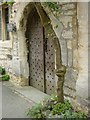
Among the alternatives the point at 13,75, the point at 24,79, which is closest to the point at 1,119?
the point at 24,79

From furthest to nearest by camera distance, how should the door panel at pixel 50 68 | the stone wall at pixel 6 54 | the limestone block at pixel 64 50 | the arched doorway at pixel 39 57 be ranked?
the stone wall at pixel 6 54 < the arched doorway at pixel 39 57 < the door panel at pixel 50 68 < the limestone block at pixel 64 50

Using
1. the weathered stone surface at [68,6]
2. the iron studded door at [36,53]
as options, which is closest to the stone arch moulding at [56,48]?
the weathered stone surface at [68,6]

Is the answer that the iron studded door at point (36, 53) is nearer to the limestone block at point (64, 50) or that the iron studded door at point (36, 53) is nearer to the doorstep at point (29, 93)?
the doorstep at point (29, 93)

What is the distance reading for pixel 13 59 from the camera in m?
8.98

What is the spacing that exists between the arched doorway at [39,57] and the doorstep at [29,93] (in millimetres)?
173

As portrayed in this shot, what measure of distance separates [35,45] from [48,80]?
120 cm

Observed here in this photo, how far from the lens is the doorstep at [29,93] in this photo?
6926 mm

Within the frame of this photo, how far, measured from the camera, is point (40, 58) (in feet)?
25.9

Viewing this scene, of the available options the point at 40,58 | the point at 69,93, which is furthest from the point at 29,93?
the point at 69,93

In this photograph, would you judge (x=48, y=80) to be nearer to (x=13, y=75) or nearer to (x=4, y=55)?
(x=13, y=75)

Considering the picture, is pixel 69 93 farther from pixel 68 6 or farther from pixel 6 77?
pixel 6 77

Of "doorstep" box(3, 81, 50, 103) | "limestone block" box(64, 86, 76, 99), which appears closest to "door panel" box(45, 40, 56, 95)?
"doorstep" box(3, 81, 50, 103)

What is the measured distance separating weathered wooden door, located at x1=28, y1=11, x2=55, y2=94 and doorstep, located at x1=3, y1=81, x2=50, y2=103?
174 mm

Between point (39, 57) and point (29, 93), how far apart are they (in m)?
1.04
